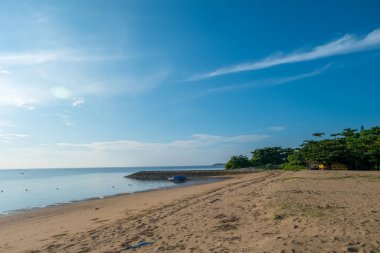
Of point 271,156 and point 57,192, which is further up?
point 271,156

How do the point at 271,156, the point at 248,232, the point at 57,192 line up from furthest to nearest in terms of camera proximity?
the point at 271,156
the point at 57,192
the point at 248,232

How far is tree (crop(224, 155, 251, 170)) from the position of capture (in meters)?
94.0

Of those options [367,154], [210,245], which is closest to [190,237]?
[210,245]

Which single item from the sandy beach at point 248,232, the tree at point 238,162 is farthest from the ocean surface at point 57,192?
the tree at point 238,162

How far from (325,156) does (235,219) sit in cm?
4419

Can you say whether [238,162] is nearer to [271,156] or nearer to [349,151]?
[271,156]

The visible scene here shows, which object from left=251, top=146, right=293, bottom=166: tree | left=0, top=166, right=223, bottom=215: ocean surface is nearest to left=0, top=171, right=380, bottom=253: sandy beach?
left=0, top=166, right=223, bottom=215: ocean surface

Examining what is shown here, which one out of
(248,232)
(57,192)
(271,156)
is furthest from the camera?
(271,156)

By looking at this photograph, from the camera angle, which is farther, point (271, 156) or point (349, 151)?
point (271, 156)

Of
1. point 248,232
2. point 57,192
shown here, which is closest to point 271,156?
point 57,192

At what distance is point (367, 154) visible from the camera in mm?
45250

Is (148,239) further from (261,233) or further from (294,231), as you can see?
(294,231)

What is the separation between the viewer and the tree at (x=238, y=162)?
94.0 m

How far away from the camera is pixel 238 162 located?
9500 cm
